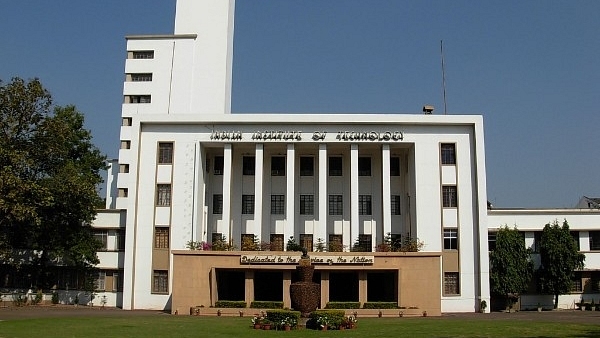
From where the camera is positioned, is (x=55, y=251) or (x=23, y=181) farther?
(x=55, y=251)

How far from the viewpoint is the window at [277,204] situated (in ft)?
151

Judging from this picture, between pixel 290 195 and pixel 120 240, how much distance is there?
43.8 feet

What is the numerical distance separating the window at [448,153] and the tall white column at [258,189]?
12.4 m

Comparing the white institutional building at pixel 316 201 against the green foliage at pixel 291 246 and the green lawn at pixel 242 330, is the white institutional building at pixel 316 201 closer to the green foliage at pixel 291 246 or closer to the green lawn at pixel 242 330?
the green foliage at pixel 291 246

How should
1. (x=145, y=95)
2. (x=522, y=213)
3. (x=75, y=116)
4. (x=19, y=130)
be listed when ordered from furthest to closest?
1. (x=145, y=95)
2. (x=75, y=116)
3. (x=522, y=213)
4. (x=19, y=130)

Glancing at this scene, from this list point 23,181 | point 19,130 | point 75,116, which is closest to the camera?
point 23,181

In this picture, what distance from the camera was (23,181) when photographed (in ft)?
128

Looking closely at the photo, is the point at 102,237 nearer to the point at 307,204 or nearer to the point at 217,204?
the point at 217,204

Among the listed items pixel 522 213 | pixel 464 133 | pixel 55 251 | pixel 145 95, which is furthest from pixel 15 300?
pixel 522 213

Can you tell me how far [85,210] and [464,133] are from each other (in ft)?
87.1

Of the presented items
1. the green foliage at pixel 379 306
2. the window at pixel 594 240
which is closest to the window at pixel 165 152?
the green foliage at pixel 379 306

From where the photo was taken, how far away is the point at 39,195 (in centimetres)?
3950

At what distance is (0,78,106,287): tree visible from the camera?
39250mm

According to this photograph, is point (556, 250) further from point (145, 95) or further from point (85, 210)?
point (145, 95)
